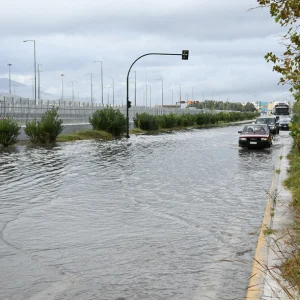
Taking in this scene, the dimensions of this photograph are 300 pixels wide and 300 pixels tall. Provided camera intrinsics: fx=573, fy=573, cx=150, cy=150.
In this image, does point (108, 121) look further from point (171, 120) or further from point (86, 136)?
point (171, 120)

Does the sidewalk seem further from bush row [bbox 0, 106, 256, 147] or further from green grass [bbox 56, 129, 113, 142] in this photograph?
green grass [bbox 56, 129, 113, 142]

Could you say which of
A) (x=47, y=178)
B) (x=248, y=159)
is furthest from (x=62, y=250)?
(x=248, y=159)

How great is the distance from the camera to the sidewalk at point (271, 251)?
18.2 feet

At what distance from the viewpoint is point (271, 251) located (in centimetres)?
711

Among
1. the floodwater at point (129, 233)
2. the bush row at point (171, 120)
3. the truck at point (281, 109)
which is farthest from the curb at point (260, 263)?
the truck at point (281, 109)

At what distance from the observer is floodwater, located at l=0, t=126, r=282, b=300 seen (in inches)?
244

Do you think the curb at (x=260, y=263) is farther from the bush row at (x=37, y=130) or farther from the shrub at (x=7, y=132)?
the bush row at (x=37, y=130)

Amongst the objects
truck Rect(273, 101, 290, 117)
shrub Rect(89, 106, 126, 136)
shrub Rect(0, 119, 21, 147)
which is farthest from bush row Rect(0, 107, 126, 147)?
truck Rect(273, 101, 290, 117)

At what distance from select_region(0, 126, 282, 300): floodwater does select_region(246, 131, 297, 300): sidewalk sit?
151 mm

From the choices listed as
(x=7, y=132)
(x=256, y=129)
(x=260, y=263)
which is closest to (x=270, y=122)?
(x=256, y=129)

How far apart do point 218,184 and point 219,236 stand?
637cm

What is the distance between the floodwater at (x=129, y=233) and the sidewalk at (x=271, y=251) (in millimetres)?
151

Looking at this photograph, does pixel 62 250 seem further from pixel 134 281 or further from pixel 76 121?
pixel 76 121

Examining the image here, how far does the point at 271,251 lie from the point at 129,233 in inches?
99.2
